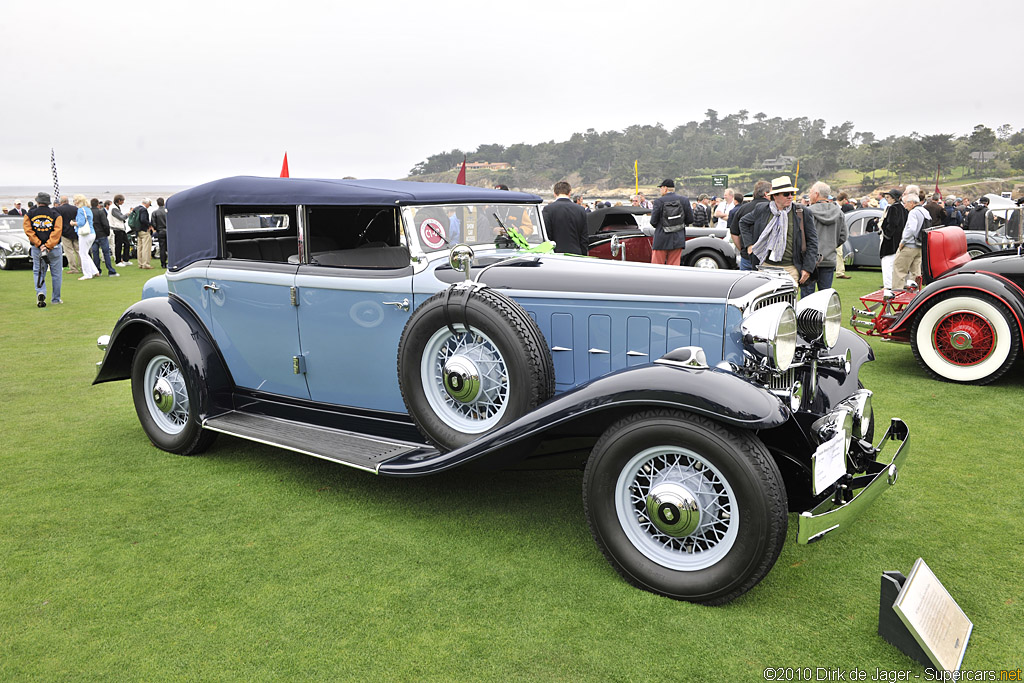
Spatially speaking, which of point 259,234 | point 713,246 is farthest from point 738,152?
point 259,234

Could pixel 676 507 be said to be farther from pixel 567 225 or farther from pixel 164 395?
pixel 567 225

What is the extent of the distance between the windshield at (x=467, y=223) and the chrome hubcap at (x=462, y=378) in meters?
0.76

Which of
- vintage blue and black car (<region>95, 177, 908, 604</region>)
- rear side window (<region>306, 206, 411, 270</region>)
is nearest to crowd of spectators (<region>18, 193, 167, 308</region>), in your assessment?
vintage blue and black car (<region>95, 177, 908, 604</region>)

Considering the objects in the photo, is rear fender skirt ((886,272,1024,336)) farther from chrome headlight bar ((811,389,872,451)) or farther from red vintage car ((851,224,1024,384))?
chrome headlight bar ((811,389,872,451))

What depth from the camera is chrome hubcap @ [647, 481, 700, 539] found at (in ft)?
9.39

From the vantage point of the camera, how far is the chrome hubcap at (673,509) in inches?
113

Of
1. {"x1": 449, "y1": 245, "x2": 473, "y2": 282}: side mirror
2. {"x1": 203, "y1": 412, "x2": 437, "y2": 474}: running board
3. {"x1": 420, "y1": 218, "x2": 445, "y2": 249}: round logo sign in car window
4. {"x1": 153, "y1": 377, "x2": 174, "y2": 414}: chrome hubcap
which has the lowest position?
{"x1": 203, "y1": 412, "x2": 437, "y2": 474}: running board

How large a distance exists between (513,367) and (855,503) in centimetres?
155

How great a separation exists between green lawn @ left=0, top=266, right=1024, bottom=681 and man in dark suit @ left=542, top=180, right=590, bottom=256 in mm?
4254

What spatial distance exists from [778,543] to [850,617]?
46 cm

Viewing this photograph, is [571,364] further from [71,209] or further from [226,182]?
[71,209]

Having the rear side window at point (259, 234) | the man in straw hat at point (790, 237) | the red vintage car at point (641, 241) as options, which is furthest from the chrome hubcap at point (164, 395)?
the red vintage car at point (641, 241)

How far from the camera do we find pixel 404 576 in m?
3.18

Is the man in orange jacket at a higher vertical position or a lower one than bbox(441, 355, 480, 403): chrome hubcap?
higher
